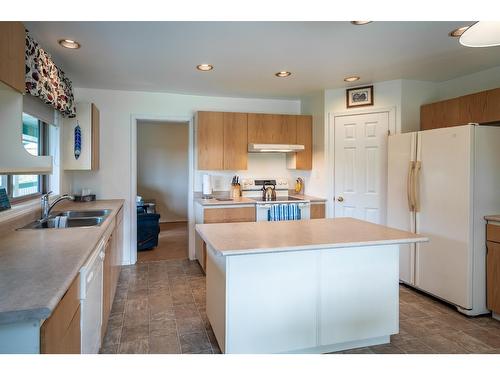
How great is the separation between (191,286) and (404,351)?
215 cm

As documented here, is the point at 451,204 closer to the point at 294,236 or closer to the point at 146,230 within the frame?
the point at 294,236

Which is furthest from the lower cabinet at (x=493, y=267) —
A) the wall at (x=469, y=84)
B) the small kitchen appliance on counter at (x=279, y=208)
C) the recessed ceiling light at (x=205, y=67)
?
the recessed ceiling light at (x=205, y=67)

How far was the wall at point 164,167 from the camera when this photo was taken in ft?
24.9

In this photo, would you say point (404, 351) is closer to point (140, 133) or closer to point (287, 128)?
point (287, 128)

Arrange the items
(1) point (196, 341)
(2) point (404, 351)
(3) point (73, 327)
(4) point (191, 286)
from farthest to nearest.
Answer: (4) point (191, 286), (1) point (196, 341), (2) point (404, 351), (3) point (73, 327)

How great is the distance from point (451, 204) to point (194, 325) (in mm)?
2478

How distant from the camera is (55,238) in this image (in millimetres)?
1867

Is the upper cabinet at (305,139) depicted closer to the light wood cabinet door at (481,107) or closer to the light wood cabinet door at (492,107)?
the light wood cabinet door at (481,107)

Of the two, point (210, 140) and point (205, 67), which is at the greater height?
point (205, 67)

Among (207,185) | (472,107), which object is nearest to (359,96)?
(472,107)

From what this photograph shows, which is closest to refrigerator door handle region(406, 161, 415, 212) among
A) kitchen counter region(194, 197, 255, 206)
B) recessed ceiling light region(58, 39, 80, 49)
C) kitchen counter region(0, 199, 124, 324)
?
kitchen counter region(194, 197, 255, 206)

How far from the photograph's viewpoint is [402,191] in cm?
333

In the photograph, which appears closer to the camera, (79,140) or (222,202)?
(79,140)
